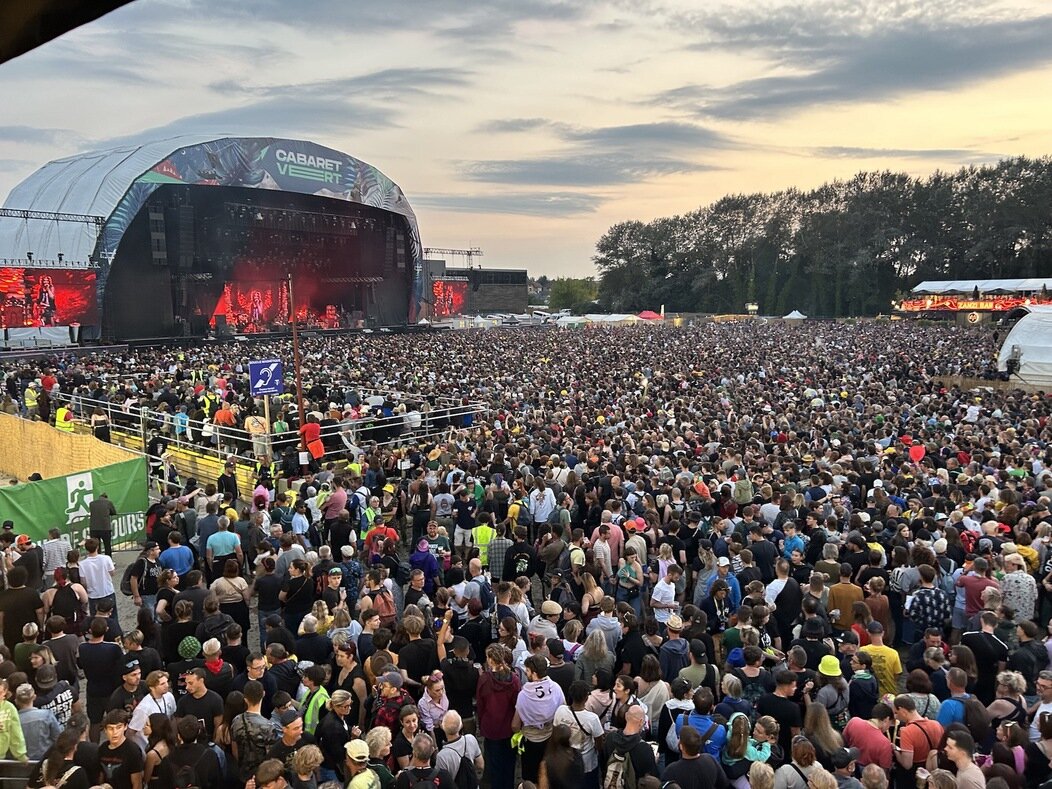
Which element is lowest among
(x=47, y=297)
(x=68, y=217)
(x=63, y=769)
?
(x=63, y=769)

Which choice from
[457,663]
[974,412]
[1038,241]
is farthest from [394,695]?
[1038,241]

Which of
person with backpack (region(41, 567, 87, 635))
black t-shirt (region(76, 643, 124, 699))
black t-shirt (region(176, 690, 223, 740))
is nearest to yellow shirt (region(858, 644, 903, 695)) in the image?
black t-shirt (region(176, 690, 223, 740))

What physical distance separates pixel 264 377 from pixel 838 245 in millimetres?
70794

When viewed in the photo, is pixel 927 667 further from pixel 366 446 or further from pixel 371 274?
pixel 371 274

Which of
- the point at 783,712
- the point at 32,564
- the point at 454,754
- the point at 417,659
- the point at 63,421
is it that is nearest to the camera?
the point at 454,754

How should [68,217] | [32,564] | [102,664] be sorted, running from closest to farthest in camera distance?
[102,664] < [32,564] < [68,217]

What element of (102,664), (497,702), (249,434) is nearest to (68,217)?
(249,434)

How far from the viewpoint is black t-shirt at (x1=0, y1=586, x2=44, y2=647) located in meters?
6.47

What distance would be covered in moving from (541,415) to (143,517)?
7.70 m

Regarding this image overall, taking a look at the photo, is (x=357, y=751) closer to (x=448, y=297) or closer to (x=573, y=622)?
(x=573, y=622)

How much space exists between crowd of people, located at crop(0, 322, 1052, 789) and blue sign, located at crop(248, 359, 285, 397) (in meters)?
1.06

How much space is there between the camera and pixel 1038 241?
6488 cm

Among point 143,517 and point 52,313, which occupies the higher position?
point 52,313

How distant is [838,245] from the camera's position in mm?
72750
